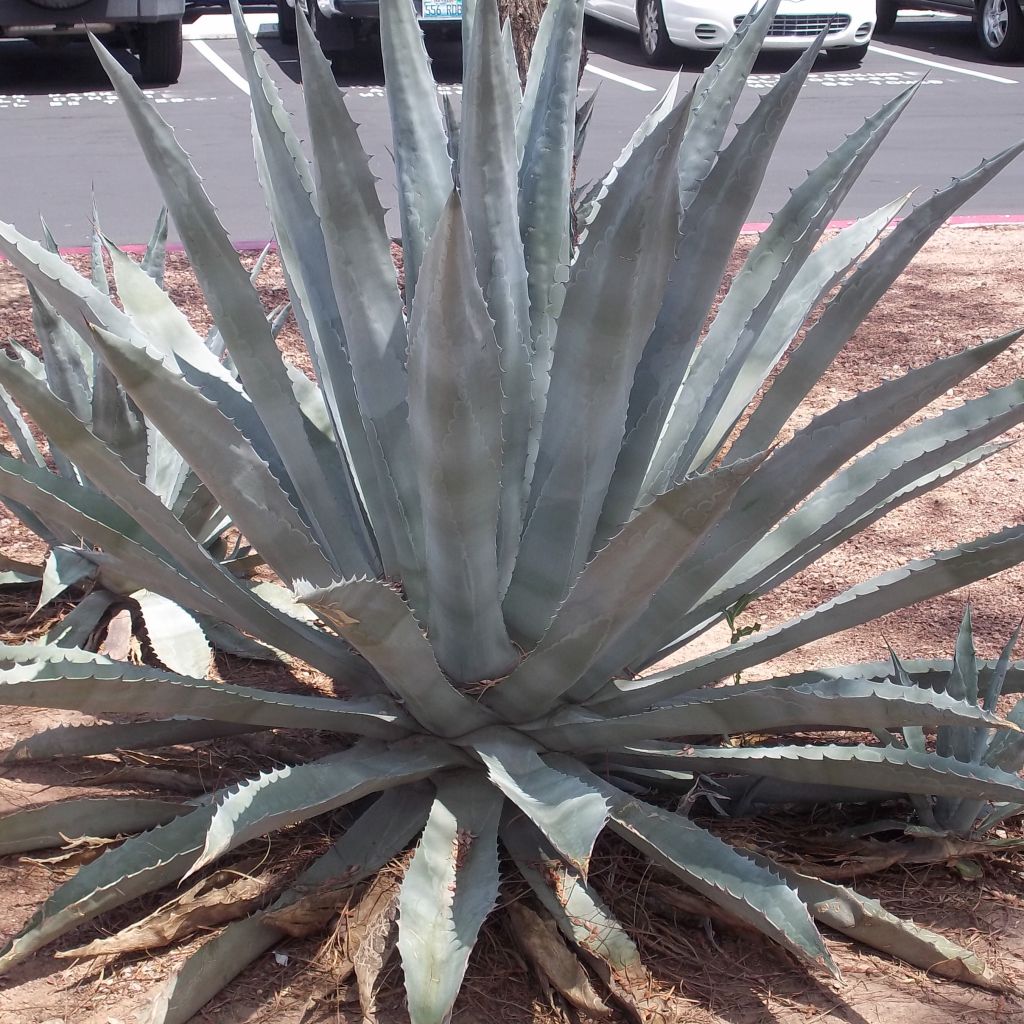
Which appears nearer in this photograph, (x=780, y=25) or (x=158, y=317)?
(x=158, y=317)

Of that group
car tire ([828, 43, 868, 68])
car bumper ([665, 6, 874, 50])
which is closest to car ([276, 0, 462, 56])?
car bumper ([665, 6, 874, 50])

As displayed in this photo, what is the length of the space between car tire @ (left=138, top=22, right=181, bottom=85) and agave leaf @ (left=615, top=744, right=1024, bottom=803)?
10987 mm

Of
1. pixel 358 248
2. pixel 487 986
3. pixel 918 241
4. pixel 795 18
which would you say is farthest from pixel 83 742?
pixel 795 18

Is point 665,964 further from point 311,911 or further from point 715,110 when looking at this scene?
point 715,110

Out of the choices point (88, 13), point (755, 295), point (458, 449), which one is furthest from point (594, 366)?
point (88, 13)

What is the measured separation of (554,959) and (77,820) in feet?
2.96

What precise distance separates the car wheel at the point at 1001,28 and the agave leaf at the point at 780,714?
43.2 ft

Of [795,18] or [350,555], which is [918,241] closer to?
[350,555]

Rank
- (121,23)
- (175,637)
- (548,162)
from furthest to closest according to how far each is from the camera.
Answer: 1. (121,23)
2. (175,637)
3. (548,162)

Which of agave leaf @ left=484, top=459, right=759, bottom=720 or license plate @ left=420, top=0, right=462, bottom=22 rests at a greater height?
agave leaf @ left=484, top=459, right=759, bottom=720

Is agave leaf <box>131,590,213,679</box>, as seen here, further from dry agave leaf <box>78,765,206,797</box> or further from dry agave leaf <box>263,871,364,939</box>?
dry agave leaf <box>263,871,364,939</box>

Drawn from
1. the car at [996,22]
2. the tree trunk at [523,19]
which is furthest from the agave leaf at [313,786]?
the car at [996,22]

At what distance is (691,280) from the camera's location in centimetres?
219

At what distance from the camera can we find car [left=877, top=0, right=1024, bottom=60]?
515 inches
